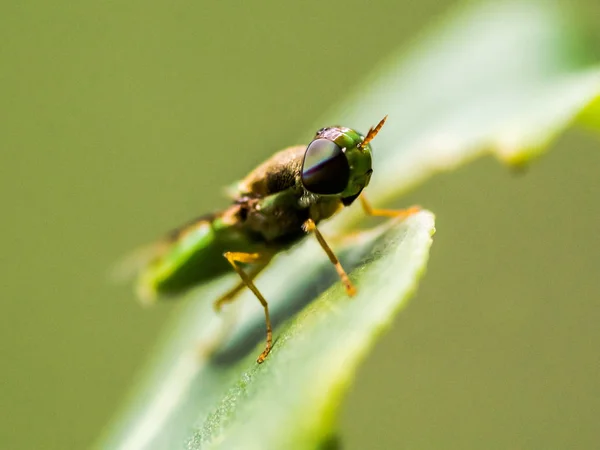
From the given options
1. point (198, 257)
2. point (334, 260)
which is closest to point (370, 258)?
point (334, 260)

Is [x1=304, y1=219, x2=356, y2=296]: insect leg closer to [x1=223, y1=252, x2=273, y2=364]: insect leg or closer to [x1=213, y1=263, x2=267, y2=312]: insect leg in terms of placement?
[x1=223, y1=252, x2=273, y2=364]: insect leg

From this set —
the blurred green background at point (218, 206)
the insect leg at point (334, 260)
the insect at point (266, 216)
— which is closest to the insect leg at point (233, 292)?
the insect at point (266, 216)

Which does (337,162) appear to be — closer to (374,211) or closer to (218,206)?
(374,211)

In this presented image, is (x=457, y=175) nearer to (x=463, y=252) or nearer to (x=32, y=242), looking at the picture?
(x=463, y=252)

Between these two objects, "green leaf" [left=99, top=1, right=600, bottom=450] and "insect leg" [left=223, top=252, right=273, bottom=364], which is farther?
"insect leg" [left=223, top=252, right=273, bottom=364]

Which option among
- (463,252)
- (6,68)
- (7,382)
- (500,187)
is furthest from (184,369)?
(6,68)

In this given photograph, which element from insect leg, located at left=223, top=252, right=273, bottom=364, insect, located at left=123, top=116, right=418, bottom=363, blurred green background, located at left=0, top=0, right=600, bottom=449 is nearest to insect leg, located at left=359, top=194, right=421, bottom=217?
insect, located at left=123, top=116, right=418, bottom=363
